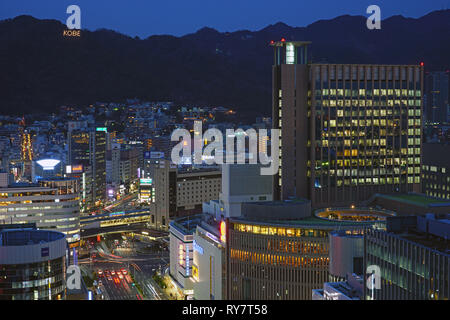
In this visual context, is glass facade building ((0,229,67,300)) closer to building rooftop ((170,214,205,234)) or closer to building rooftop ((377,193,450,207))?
building rooftop ((377,193,450,207))

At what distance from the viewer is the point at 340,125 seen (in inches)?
1524

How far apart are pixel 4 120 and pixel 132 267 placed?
284 ft

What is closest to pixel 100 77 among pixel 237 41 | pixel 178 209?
pixel 237 41

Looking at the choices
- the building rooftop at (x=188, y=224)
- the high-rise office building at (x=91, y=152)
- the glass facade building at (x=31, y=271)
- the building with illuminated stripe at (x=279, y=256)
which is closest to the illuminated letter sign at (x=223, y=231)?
the building with illuminated stripe at (x=279, y=256)

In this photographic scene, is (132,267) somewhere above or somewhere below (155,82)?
below

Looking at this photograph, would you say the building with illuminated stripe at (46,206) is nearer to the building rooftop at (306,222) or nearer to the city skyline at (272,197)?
the city skyline at (272,197)

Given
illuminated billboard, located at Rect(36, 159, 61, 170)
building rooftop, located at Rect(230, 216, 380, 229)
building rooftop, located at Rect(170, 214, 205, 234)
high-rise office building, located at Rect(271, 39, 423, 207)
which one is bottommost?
building rooftop, located at Rect(170, 214, 205, 234)

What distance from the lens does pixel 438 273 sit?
1520 cm

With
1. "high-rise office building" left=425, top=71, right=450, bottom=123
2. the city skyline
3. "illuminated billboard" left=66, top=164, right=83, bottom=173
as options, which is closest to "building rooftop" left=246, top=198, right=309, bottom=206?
the city skyline

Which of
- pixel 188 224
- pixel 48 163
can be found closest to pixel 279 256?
pixel 188 224

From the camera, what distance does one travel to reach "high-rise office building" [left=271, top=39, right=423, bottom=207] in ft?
125

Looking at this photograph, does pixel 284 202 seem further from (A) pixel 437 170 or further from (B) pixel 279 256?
(A) pixel 437 170

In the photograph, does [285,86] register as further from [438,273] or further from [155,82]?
[155,82]
